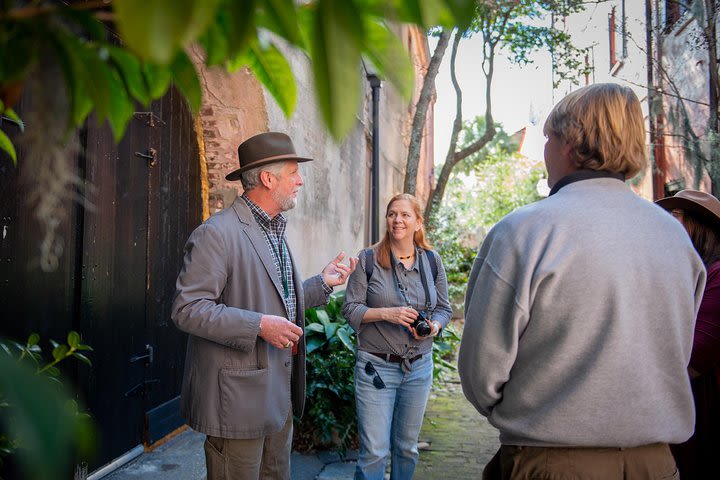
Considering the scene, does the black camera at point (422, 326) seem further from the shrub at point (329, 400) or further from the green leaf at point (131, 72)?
the green leaf at point (131, 72)

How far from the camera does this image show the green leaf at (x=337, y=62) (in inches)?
17.3

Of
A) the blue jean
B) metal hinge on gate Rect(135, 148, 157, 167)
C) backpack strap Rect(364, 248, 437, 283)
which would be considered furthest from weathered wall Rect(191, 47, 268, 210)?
the blue jean

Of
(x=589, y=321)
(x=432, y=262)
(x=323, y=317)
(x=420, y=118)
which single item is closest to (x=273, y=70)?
(x=589, y=321)

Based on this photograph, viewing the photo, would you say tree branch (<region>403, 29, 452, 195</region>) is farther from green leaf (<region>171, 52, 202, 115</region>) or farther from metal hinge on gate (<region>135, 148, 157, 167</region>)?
green leaf (<region>171, 52, 202, 115</region>)

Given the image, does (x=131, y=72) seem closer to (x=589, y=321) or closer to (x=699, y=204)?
(x=589, y=321)

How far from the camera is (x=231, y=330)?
2355mm

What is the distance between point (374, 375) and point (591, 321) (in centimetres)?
206

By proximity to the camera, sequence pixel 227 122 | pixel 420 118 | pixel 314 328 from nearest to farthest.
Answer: pixel 227 122
pixel 314 328
pixel 420 118

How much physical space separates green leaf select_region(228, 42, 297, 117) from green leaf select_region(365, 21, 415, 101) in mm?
156

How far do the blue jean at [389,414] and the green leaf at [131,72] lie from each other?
9.79ft

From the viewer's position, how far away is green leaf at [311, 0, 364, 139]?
44 cm

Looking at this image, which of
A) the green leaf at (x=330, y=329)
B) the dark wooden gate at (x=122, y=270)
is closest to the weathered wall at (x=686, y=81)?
the green leaf at (x=330, y=329)

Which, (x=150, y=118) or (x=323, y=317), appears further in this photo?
(x=323, y=317)

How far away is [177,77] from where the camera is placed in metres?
0.68
